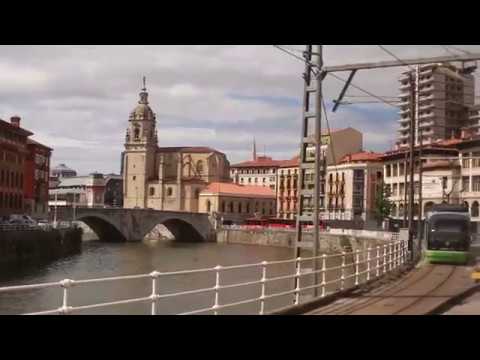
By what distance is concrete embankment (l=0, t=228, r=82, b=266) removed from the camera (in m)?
46.3

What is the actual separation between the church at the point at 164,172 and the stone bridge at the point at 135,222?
14.9 m

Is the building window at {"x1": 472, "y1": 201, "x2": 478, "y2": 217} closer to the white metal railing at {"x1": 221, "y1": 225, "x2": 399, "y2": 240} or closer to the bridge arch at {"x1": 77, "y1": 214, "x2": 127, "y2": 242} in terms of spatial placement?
the white metal railing at {"x1": 221, "y1": 225, "x2": 399, "y2": 240}

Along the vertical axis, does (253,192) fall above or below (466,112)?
below

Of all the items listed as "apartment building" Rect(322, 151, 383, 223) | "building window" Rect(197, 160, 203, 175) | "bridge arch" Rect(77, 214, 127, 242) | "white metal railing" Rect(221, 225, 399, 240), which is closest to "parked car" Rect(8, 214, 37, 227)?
"white metal railing" Rect(221, 225, 399, 240)

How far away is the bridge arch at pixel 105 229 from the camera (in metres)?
82.4

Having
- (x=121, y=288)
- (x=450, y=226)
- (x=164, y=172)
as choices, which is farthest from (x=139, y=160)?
(x=450, y=226)

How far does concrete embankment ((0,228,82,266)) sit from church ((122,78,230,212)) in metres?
54.0

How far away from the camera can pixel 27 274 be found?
39.6 meters

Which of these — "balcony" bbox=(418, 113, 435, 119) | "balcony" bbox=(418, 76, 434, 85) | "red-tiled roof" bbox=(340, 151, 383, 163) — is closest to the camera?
"red-tiled roof" bbox=(340, 151, 383, 163)

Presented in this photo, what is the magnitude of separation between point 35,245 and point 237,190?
64122 millimetres

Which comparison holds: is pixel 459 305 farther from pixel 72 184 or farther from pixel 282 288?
pixel 72 184
